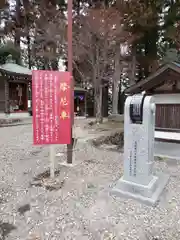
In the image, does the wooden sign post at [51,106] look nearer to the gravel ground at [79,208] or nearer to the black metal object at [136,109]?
the gravel ground at [79,208]

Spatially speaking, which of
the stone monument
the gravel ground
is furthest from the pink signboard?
the stone monument

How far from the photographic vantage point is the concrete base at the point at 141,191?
3401 mm

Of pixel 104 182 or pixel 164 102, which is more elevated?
pixel 164 102

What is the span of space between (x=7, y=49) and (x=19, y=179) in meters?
15.1

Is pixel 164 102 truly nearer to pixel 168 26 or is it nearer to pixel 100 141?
pixel 100 141

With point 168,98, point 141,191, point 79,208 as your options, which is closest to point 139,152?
point 141,191

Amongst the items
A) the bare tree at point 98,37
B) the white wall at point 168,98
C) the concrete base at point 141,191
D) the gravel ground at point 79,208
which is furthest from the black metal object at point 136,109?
the bare tree at point 98,37

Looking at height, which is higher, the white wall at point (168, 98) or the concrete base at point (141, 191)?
the white wall at point (168, 98)

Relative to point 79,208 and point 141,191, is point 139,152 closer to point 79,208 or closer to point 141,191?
point 141,191

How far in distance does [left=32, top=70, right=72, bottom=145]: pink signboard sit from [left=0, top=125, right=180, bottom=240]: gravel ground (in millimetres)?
877

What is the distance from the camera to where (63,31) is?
13.3 metres

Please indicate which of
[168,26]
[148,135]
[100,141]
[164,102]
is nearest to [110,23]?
[168,26]

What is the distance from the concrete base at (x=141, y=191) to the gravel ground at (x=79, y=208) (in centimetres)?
10

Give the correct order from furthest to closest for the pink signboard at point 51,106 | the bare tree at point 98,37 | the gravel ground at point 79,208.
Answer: the bare tree at point 98,37, the pink signboard at point 51,106, the gravel ground at point 79,208
